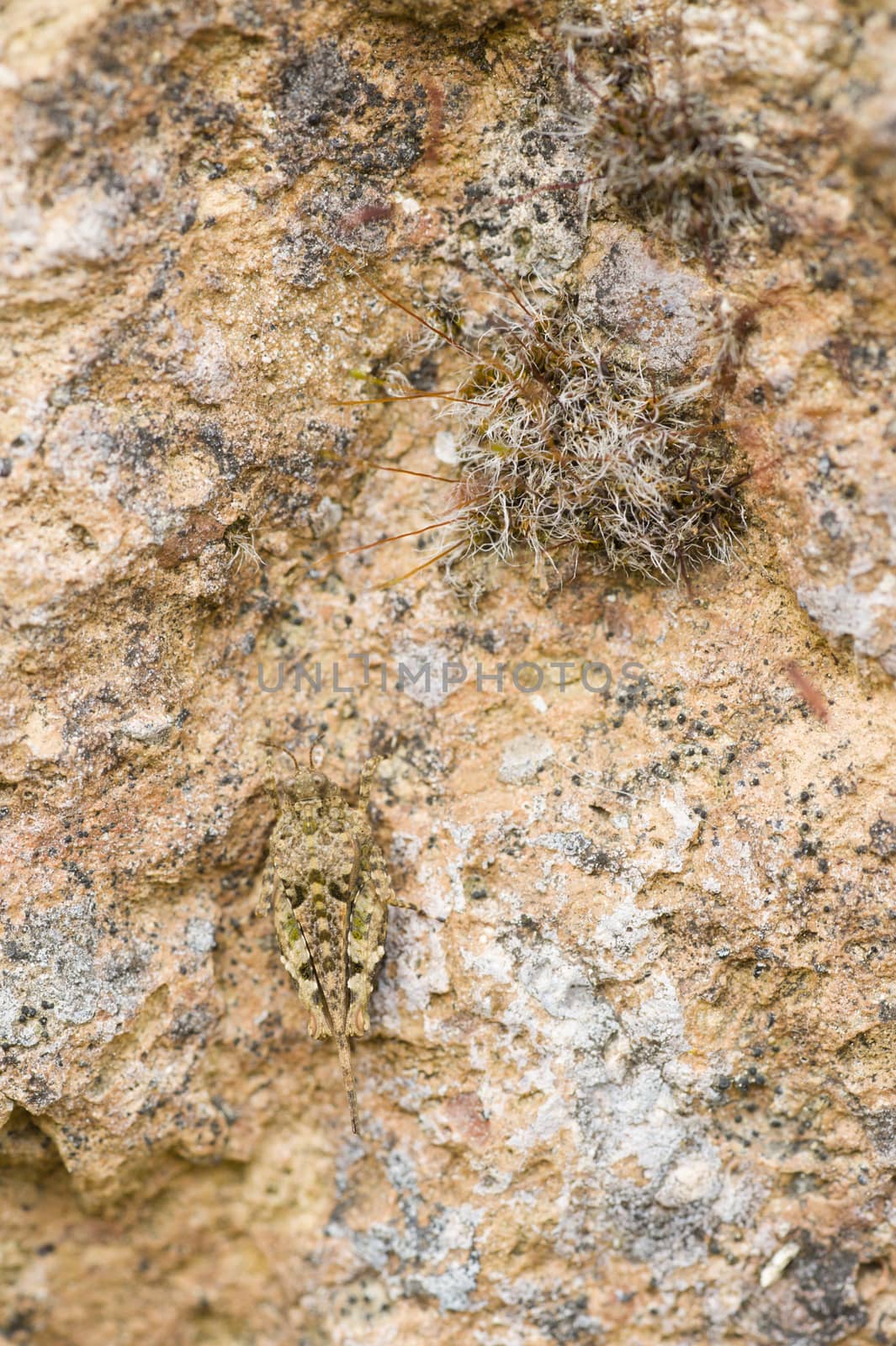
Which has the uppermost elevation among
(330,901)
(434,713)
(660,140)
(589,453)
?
Answer: (660,140)

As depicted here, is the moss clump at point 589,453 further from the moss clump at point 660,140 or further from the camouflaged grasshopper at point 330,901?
the camouflaged grasshopper at point 330,901

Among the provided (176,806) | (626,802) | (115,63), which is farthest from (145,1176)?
(115,63)

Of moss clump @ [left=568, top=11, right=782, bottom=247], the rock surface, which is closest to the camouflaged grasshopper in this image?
the rock surface

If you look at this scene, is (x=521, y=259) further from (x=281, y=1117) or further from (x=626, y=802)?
(x=281, y=1117)

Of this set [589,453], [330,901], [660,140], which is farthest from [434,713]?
[660,140]

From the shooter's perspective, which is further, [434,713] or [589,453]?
[434,713]

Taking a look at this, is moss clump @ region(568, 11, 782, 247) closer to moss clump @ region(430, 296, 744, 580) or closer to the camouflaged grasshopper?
moss clump @ region(430, 296, 744, 580)

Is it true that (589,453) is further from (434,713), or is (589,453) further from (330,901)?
(330,901)
